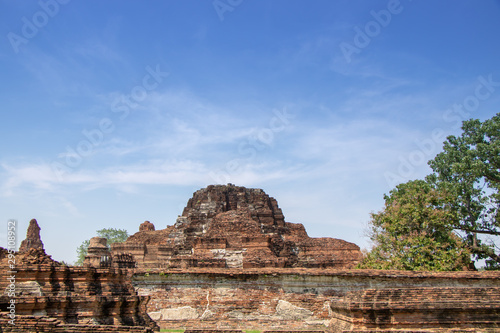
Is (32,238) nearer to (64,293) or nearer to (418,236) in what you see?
(64,293)

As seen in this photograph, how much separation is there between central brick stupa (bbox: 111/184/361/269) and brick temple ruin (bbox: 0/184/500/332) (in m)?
0.12

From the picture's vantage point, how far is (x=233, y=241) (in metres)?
25.8

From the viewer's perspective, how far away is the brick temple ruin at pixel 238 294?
22.5 feet

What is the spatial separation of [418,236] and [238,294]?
9977 millimetres

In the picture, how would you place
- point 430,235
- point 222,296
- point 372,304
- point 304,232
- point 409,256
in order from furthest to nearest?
point 304,232 → point 430,235 → point 409,256 → point 222,296 → point 372,304

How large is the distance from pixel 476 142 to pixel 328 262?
36.8ft

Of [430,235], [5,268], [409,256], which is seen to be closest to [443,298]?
[5,268]

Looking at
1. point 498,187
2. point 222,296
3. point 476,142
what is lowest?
point 222,296

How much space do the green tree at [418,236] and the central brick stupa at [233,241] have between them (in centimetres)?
505

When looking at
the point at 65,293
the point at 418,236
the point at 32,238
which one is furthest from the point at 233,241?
the point at 65,293

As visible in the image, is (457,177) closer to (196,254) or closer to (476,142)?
(476,142)

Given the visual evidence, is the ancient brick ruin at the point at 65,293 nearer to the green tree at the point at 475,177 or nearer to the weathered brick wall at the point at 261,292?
the weathered brick wall at the point at 261,292

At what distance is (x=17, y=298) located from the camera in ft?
27.8

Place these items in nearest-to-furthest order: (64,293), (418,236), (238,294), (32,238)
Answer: (64,293)
(238,294)
(418,236)
(32,238)
